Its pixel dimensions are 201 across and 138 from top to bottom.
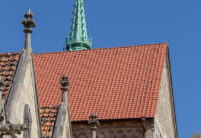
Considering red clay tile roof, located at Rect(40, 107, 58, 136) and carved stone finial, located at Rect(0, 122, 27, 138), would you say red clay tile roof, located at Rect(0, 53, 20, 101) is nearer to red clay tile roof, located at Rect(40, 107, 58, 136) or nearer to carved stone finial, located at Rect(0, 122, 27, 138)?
red clay tile roof, located at Rect(40, 107, 58, 136)

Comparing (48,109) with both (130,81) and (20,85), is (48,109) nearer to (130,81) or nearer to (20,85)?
(20,85)

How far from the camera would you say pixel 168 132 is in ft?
87.5

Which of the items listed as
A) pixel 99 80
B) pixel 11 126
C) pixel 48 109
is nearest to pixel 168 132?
pixel 99 80

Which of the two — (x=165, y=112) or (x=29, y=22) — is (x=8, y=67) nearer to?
(x=29, y=22)

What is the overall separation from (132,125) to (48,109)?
7400 mm

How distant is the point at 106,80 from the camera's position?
25.6 m

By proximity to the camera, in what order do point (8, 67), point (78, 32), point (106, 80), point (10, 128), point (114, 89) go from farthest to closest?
point (78, 32) < point (106, 80) < point (114, 89) < point (8, 67) < point (10, 128)

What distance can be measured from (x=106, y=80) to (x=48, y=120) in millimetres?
10233

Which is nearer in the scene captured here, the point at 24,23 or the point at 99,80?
the point at 24,23

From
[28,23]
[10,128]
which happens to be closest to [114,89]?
[28,23]

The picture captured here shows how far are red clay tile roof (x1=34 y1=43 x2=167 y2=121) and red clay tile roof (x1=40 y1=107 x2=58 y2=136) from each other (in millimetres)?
7223

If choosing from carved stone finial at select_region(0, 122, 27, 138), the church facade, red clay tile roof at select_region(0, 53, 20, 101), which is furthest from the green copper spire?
carved stone finial at select_region(0, 122, 27, 138)

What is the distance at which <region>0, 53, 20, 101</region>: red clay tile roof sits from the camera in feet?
43.6

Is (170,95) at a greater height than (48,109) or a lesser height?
greater
